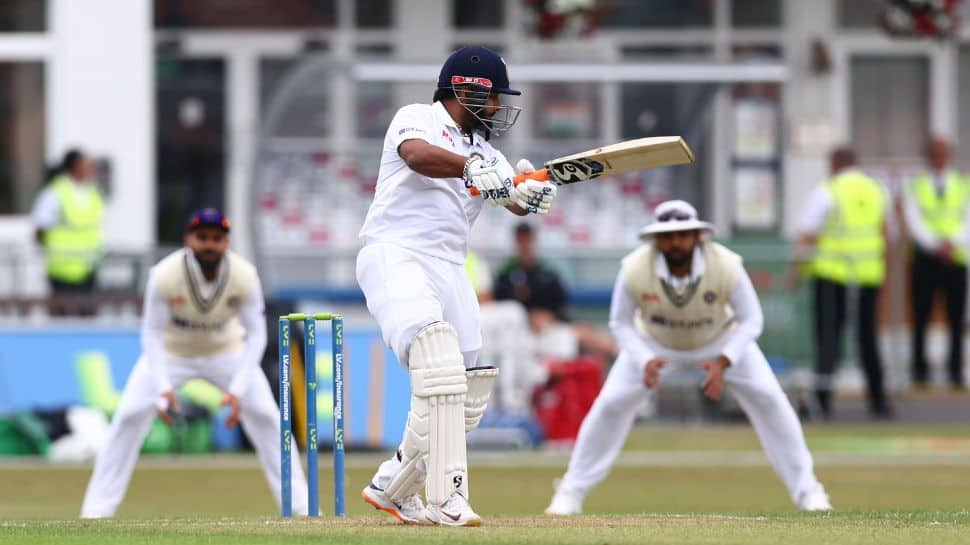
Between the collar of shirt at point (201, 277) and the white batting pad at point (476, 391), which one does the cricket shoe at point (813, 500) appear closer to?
the white batting pad at point (476, 391)

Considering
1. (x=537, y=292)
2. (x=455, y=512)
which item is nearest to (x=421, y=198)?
(x=455, y=512)

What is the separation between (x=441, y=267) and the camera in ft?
26.5

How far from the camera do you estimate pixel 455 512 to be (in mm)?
7832

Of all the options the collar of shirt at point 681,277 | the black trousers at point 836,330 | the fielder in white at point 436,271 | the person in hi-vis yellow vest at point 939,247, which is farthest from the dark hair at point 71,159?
the fielder in white at point 436,271

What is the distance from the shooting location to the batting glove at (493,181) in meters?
7.52

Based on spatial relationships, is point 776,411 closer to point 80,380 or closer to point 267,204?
point 80,380

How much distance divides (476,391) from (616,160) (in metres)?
1.12

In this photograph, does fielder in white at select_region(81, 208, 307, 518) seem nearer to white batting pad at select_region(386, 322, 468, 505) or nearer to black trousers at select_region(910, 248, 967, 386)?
white batting pad at select_region(386, 322, 468, 505)

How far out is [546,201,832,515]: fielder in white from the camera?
33.6 ft

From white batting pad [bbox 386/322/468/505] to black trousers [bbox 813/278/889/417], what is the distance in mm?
8531

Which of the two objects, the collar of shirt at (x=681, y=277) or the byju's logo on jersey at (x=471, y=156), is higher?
the byju's logo on jersey at (x=471, y=156)

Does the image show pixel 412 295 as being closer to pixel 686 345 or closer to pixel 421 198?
pixel 421 198

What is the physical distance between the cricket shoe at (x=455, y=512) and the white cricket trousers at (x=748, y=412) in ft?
8.45

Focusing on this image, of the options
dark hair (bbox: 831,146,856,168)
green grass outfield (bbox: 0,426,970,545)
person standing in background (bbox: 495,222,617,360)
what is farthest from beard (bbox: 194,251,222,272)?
dark hair (bbox: 831,146,856,168)
